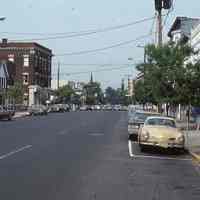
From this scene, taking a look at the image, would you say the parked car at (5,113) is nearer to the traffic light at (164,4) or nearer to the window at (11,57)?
the traffic light at (164,4)

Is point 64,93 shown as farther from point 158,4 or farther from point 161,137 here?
point 161,137

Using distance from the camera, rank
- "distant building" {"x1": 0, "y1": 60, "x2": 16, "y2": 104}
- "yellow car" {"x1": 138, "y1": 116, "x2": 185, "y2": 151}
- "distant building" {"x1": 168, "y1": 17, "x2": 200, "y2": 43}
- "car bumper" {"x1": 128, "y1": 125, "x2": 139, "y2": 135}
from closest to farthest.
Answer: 1. "yellow car" {"x1": 138, "y1": 116, "x2": 185, "y2": 151}
2. "car bumper" {"x1": 128, "y1": 125, "x2": 139, "y2": 135}
3. "distant building" {"x1": 168, "y1": 17, "x2": 200, "y2": 43}
4. "distant building" {"x1": 0, "y1": 60, "x2": 16, "y2": 104}

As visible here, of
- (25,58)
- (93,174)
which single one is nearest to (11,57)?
(25,58)

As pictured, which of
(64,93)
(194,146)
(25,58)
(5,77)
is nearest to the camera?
(194,146)

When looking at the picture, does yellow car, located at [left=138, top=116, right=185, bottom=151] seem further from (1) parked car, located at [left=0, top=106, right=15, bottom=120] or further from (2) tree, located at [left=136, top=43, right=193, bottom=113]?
(1) parked car, located at [left=0, top=106, right=15, bottom=120]

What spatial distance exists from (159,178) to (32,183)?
3475 mm

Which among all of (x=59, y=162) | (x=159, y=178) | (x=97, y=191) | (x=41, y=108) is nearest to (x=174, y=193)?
(x=97, y=191)

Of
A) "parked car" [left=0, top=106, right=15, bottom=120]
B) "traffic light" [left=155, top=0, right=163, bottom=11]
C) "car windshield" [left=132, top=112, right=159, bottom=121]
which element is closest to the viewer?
"car windshield" [left=132, top=112, right=159, bottom=121]

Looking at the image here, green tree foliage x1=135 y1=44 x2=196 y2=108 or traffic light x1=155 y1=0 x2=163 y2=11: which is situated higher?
traffic light x1=155 y1=0 x2=163 y2=11

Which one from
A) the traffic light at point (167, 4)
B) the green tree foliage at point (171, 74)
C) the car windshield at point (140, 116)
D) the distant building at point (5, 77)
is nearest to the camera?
the car windshield at point (140, 116)

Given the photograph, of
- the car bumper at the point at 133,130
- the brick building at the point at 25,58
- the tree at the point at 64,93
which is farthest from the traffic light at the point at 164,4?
the tree at the point at 64,93

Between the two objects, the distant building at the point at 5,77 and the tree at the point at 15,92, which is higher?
the distant building at the point at 5,77

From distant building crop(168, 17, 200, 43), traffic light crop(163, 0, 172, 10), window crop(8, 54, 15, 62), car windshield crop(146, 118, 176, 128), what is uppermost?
distant building crop(168, 17, 200, 43)

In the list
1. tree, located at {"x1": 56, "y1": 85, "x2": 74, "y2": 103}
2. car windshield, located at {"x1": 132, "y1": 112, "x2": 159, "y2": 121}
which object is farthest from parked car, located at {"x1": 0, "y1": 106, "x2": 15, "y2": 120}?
tree, located at {"x1": 56, "y1": 85, "x2": 74, "y2": 103}
